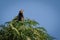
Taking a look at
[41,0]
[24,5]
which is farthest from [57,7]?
[24,5]

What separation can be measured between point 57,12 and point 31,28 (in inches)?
55.8

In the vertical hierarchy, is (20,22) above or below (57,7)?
below

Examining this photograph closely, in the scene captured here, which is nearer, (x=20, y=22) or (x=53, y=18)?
(x=20, y=22)

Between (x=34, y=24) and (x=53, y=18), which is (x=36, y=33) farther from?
Result: (x=53, y=18)

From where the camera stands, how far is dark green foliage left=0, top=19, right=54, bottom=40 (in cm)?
274

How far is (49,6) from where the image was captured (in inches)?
161

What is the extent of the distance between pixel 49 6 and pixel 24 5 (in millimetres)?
553

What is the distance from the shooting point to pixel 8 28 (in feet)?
9.23

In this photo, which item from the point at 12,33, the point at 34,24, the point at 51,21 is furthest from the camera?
the point at 51,21

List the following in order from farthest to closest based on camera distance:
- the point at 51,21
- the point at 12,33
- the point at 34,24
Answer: the point at 51,21 < the point at 34,24 < the point at 12,33

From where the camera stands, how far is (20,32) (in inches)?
110

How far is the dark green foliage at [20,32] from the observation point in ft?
8.99

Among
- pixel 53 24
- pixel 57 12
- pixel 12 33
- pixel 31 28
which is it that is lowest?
pixel 12 33

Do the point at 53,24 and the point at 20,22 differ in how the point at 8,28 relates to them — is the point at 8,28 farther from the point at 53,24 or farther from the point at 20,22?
the point at 53,24
